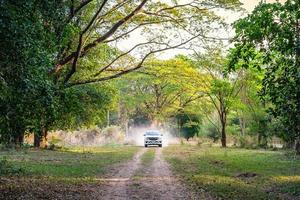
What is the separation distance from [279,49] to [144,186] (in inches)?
248

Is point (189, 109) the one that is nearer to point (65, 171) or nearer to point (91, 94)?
point (91, 94)

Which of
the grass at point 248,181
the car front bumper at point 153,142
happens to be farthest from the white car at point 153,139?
the grass at point 248,181

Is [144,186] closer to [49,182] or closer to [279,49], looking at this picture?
[49,182]

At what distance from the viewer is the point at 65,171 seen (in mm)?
18734

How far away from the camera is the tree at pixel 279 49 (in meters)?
11.8

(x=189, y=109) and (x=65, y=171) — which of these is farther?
(x=189, y=109)

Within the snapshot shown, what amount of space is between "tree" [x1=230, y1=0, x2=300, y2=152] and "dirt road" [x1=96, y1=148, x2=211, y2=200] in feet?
11.3

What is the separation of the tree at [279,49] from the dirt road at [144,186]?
3447 millimetres

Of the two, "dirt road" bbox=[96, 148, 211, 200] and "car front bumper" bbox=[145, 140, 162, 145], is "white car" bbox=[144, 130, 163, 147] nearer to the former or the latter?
"car front bumper" bbox=[145, 140, 162, 145]

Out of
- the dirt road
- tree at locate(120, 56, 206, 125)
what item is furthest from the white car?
the dirt road

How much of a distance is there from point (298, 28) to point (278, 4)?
87 centimetres

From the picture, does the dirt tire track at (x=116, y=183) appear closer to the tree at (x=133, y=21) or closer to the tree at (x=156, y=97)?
the tree at (x=133, y=21)

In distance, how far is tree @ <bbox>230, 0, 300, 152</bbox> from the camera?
11.8 m

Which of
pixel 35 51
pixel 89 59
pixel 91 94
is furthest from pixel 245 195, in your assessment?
pixel 91 94
